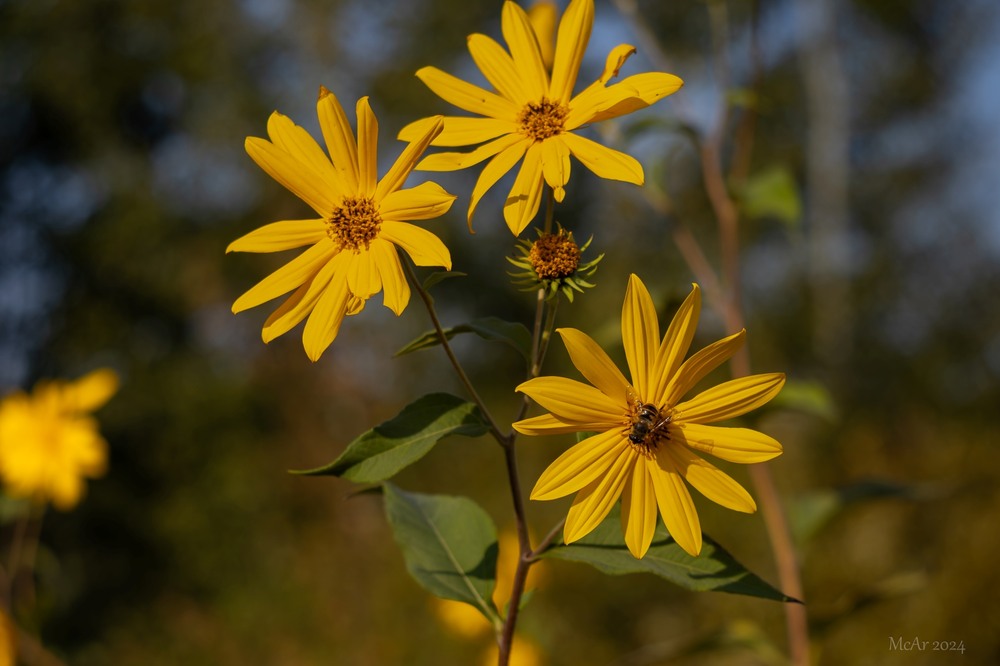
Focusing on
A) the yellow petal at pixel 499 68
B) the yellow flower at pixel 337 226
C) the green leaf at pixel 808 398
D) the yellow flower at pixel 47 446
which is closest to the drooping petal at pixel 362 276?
the yellow flower at pixel 337 226

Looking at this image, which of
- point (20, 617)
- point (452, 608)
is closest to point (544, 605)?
point (452, 608)

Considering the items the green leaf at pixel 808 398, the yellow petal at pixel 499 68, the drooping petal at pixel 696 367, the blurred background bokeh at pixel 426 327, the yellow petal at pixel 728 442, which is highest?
the blurred background bokeh at pixel 426 327

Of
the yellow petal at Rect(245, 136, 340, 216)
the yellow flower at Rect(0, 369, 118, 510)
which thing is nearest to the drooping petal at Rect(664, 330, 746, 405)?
the yellow petal at Rect(245, 136, 340, 216)

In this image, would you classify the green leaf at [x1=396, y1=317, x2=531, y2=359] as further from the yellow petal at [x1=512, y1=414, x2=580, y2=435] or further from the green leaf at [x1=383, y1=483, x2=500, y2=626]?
the green leaf at [x1=383, y1=483, x2=500, y2=626]

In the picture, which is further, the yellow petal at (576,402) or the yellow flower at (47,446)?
the yellow flower at (47,446)

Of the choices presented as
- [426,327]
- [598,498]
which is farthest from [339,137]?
[426,327]

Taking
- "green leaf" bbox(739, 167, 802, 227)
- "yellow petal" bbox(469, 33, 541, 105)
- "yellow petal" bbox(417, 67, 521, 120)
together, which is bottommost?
"yellow petal" bbox(417, 67, 521, 120)

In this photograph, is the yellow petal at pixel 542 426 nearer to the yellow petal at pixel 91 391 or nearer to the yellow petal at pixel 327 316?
the yellow petal at pixel 327 316
